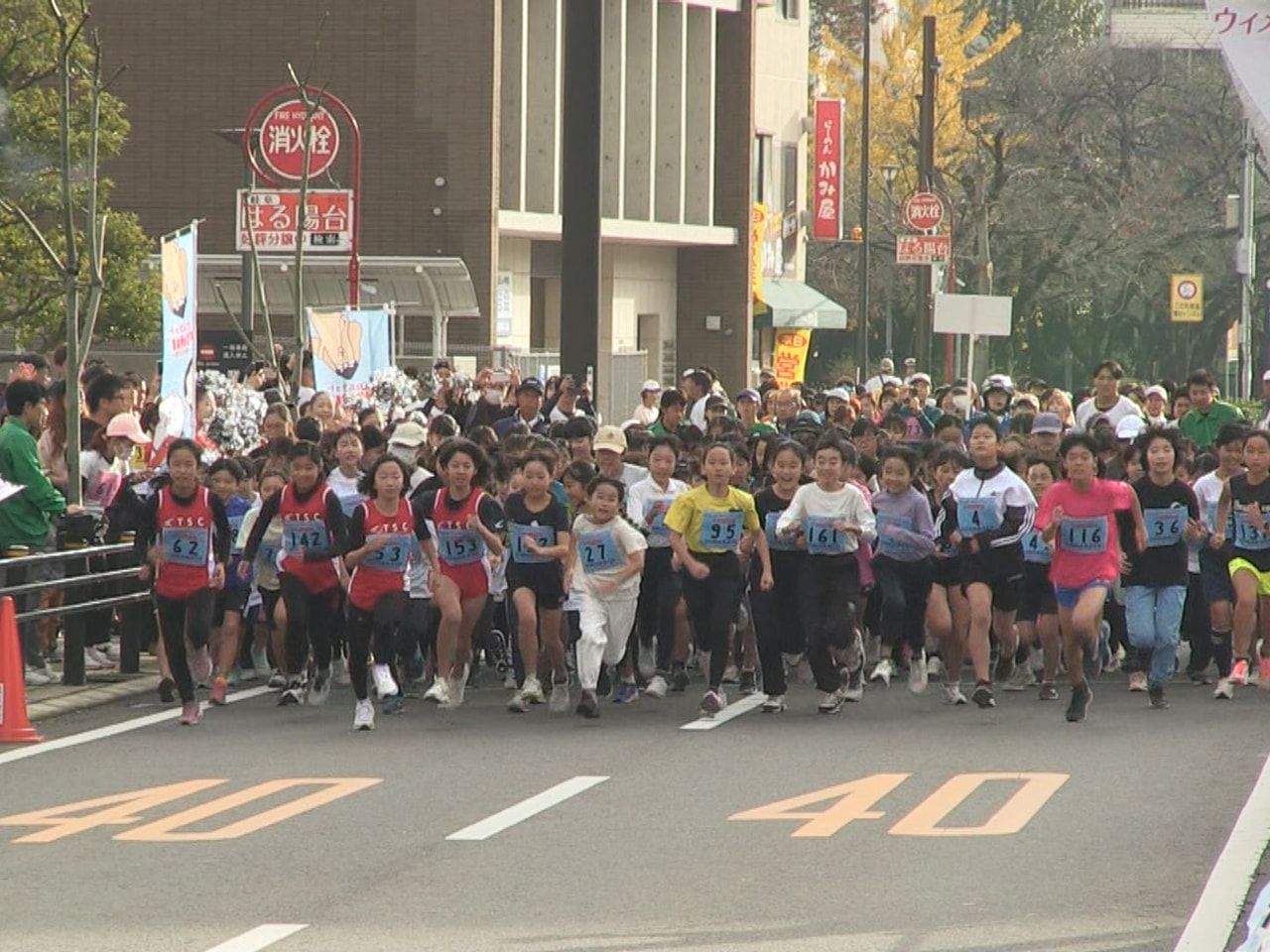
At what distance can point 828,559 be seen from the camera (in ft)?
50.3

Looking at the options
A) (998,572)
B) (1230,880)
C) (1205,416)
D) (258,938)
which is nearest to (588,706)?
(998,572)

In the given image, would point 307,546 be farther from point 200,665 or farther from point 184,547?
point 200,665

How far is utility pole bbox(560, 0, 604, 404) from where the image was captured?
22344mm

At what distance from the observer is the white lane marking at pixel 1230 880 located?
27.4 ft

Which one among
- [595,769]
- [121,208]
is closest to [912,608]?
[595,769]

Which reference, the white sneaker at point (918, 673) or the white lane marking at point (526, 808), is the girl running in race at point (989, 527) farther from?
the white lane marking at point (526, 808)

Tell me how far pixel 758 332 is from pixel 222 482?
44494 mm

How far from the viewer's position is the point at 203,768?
504 inches

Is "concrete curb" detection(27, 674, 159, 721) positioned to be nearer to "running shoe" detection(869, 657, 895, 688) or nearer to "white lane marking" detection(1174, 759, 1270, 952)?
"running shoe" detection(869, 657, 895, 688)

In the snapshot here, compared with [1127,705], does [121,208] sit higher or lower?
higher

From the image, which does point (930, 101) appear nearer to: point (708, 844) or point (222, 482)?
point (222, 482)

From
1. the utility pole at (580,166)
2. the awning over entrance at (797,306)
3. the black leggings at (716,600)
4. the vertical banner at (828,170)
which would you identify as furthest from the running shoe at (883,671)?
the vertical banner at (828,170)

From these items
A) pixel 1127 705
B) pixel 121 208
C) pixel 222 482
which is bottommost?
pixel 1127 705

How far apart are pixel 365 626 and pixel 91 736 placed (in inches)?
64.7
